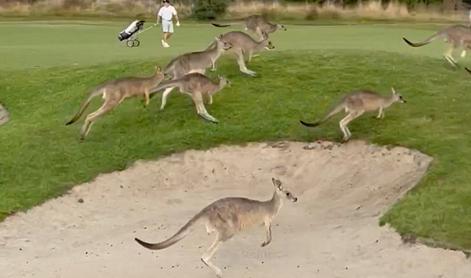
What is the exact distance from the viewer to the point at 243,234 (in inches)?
452

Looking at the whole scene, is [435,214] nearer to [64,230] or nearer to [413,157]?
[413,157]

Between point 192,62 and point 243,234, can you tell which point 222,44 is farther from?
point 243,234

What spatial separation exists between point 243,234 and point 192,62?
570 centimetres

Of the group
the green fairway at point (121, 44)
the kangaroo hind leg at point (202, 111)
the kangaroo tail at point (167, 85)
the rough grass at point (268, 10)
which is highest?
the kangaroo tail at point (167, 85)

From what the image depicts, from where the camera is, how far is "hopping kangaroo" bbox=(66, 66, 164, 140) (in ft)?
49.1

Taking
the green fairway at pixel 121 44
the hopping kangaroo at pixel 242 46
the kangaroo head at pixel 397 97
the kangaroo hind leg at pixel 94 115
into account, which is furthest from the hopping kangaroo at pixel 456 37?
the kangaroo hind leg at pixel 94 115

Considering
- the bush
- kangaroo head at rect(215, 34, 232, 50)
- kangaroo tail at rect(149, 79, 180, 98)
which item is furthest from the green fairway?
kangaroo tail at rect(149, 79, 180, 98)

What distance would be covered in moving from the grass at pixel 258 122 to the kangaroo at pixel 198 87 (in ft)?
0.75

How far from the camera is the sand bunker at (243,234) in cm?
1009

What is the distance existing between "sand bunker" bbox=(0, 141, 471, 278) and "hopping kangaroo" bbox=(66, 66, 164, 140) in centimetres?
132

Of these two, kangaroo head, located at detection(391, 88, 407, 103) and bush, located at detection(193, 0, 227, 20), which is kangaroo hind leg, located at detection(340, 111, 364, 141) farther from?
bush, located at detection(193, 0, 227, 20)

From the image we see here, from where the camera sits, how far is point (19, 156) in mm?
14867

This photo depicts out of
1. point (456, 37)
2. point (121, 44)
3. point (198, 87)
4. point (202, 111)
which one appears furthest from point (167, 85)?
point (121, 44)

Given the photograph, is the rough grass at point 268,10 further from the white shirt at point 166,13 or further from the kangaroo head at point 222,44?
the kangaroo head at point 222,44
